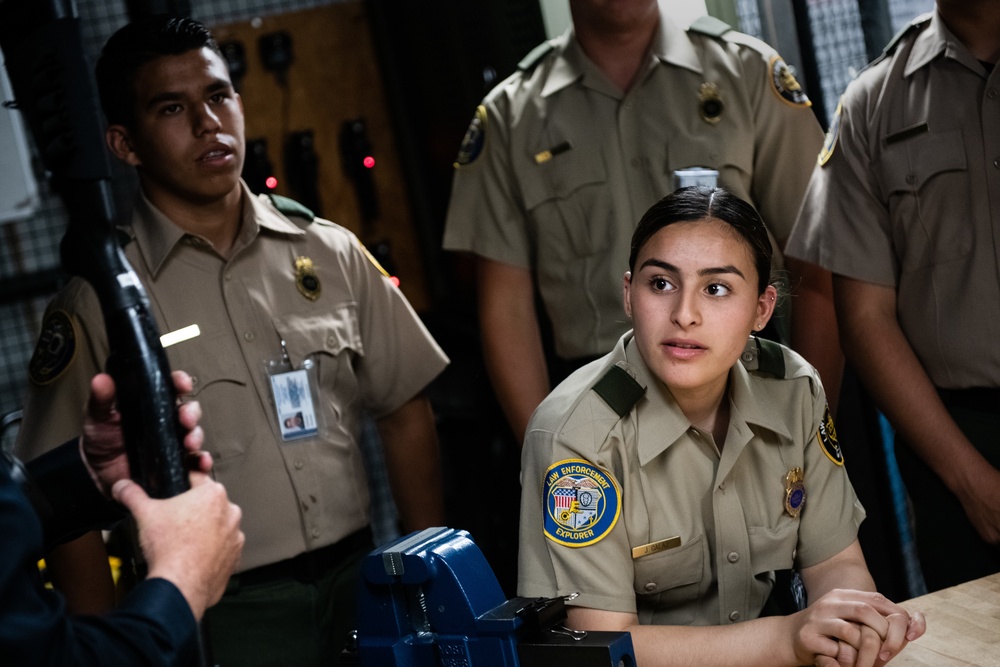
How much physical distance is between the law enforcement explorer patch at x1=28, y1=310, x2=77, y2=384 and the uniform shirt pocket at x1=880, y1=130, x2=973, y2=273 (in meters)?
1.61

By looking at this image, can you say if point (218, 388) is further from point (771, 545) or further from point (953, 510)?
A: point (953, 510)

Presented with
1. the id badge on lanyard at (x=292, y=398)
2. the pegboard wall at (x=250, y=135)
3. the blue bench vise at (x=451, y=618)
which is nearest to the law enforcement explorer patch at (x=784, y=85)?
the id badge on lanyard at (x=292, y=398)

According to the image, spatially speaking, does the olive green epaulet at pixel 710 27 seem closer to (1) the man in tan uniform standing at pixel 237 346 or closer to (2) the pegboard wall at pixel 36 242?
(1) the man in tan uniform standing at pixel 237 346

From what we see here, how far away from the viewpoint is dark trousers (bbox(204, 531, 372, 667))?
2131 millimetres

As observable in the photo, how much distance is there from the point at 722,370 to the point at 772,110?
875 mm

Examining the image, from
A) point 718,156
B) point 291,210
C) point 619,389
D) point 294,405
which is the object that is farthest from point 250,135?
point 619,389

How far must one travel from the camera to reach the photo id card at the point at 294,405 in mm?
2182

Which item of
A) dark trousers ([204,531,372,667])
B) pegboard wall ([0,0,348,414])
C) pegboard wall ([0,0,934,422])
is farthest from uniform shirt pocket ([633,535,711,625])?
pegboard wall ([0,0,348,414])

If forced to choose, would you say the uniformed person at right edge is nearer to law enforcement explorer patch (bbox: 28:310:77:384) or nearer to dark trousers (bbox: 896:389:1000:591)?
dark trousers (bbox: 896:389:1000:591)

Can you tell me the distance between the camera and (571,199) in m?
2.44

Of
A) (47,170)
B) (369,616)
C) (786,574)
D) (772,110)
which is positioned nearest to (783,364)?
(786,574)

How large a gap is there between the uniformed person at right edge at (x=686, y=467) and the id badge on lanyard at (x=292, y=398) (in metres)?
0.58

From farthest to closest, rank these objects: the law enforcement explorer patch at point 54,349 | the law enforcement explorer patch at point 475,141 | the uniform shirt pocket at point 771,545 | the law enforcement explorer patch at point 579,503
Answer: the law enforcement explorer patch at point 475,141 → the law enforcement explorer patch at point 54,349 → the uniform shirt pocket at point 771,545 → the law enforcement explorer patch at point 579,503

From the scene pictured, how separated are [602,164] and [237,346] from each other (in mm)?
879
